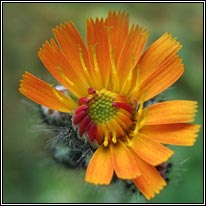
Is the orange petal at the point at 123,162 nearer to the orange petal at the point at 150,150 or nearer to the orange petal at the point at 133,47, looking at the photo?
the orange petal at the point at 150,150

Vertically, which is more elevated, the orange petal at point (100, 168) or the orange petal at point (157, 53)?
the orange petal at point (157, 53)

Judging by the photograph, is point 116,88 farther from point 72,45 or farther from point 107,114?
point 72,45

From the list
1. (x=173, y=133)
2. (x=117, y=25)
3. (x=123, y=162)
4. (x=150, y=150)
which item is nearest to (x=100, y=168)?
(x=123, y=162)

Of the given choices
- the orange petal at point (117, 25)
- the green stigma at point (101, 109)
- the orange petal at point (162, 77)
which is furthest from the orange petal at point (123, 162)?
the orange petal at point (117, 25)

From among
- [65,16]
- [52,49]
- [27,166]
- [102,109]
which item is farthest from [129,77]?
[65,16]

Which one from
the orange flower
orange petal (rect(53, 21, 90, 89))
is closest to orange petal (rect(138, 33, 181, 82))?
the orange flower

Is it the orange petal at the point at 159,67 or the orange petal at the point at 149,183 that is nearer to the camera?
the orange petal at the point at 149,183

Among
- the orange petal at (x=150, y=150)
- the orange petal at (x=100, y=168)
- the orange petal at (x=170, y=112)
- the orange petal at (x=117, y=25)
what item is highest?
the orange petal at (x=117, y=25)

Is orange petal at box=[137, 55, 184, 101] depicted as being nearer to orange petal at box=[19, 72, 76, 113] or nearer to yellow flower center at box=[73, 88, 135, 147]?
yellow flower center at box=[73, 88, 135, 147]
